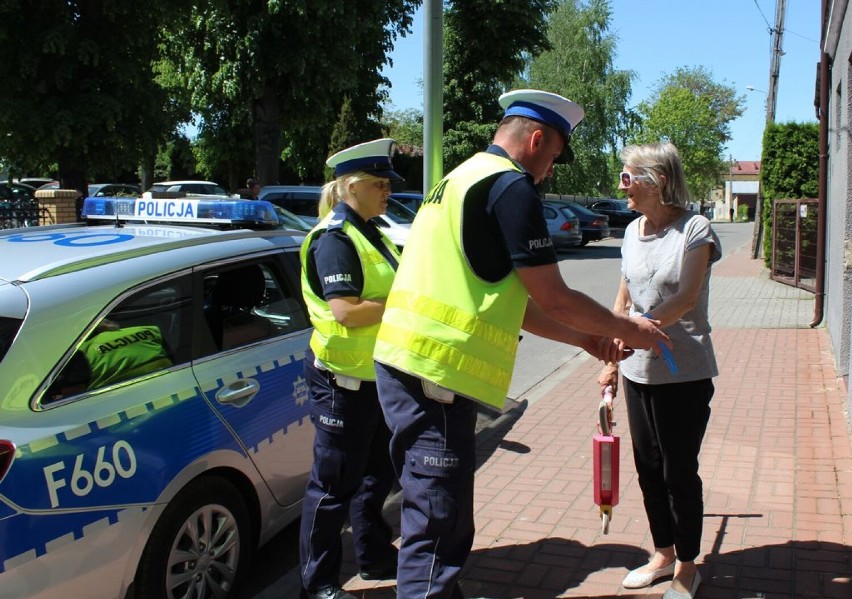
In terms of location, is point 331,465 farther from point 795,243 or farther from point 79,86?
point 795,243

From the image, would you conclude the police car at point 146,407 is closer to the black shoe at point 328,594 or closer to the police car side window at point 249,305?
the police car side window at point 249,305

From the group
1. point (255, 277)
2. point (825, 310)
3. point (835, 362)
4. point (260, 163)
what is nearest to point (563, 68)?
point (260, 163)

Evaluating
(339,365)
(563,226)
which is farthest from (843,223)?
(563,226)

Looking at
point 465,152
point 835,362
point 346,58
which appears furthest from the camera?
point 465,152

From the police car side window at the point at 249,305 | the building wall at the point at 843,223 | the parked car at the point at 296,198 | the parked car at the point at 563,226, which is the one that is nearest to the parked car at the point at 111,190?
the parked car at the point at 296,198

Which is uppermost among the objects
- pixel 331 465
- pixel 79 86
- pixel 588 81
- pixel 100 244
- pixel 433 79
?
pixel 588 81

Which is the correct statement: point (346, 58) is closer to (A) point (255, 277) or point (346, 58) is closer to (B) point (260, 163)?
(B) point (260, 163)

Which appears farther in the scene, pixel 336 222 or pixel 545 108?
pixel 336 222

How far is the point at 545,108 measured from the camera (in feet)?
8.38

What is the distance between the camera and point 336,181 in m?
3.55

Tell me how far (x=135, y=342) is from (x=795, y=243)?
13.7 m

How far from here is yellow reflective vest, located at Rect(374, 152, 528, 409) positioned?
2.43 metres

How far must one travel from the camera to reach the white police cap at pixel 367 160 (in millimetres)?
3486

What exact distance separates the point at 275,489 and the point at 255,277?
1073mm
